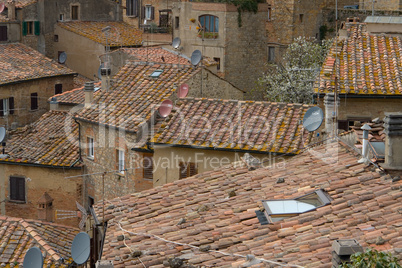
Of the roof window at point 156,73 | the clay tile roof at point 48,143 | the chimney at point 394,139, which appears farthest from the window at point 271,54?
the chimney at point 394,139

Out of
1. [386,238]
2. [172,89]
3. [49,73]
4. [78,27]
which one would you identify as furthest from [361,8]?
[386,238]

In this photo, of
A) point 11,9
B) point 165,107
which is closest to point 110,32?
point 11,9

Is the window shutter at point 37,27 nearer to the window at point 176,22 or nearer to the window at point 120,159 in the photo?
the window at point 176,22

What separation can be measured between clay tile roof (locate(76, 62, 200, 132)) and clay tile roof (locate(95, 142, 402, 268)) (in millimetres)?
7395

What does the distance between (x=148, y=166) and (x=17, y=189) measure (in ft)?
24.2

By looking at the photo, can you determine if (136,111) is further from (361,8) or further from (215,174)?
(361,8)

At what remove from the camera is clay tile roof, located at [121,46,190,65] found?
36.2 m

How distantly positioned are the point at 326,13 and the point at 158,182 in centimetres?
2658

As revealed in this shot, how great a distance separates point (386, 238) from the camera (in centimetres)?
1221

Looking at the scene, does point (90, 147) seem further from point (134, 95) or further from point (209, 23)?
point (209, 23)

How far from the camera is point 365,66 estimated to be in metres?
22.8

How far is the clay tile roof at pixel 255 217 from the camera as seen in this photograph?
1294cm

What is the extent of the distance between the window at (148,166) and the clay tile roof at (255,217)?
632 centimetres

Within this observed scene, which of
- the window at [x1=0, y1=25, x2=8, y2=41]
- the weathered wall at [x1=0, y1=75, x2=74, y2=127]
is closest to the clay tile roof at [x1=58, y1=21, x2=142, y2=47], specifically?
the window at [x1=0, y1=25, x2=8, y2=41]
